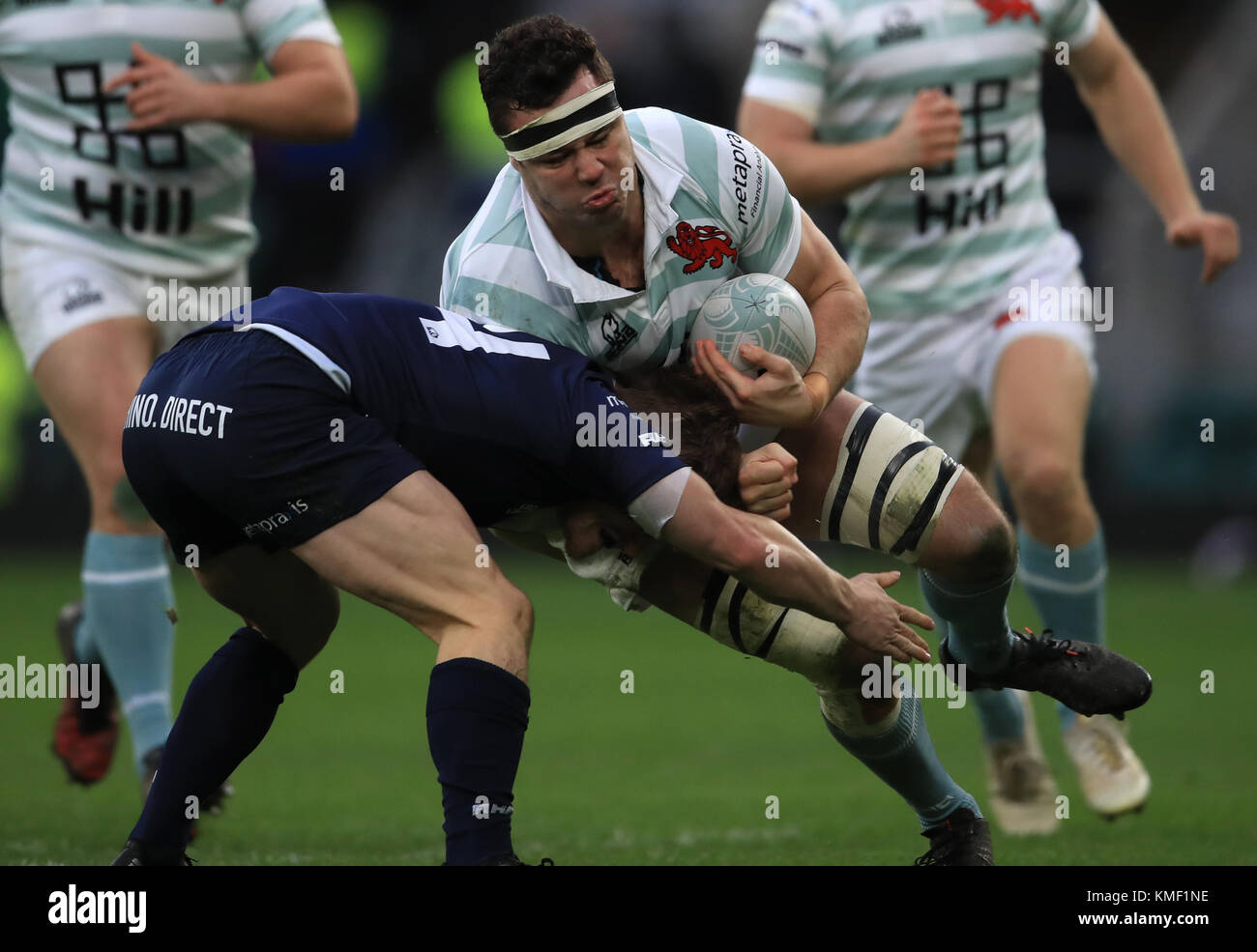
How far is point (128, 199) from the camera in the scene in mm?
5492

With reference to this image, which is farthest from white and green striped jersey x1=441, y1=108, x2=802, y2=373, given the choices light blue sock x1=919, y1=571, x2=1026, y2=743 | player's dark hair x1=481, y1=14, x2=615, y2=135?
light blue sock x1=919, y1=571, x2=1026, y2=743

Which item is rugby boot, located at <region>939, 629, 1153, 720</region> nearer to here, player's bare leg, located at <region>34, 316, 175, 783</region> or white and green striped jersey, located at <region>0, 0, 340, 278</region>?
player's bare leg, located at <region>34, 316, 175, 783</region>

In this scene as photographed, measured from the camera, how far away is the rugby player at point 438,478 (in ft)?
11.3

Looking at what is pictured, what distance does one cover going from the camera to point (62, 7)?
5.42 meters

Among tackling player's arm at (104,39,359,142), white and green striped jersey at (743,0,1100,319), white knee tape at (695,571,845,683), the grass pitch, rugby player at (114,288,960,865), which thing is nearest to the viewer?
rugby player at (114,288,960,865)

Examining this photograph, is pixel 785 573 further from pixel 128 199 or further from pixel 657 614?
pixel 657 614

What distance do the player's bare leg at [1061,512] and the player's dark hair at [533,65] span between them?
1.95m

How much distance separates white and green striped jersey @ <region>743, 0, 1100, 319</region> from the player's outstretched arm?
7.46 ft

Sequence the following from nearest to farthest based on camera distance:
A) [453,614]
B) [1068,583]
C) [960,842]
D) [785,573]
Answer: [453,614]
[785,573]
[960,842]
[1068,583]

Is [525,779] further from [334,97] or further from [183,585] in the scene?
[183,585]

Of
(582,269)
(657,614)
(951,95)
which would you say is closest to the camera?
(582,269)

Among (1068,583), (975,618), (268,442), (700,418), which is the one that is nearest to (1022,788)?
(1068,583)

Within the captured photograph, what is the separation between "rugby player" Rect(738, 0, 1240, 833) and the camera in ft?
17.9

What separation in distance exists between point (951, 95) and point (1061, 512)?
1435 mm
